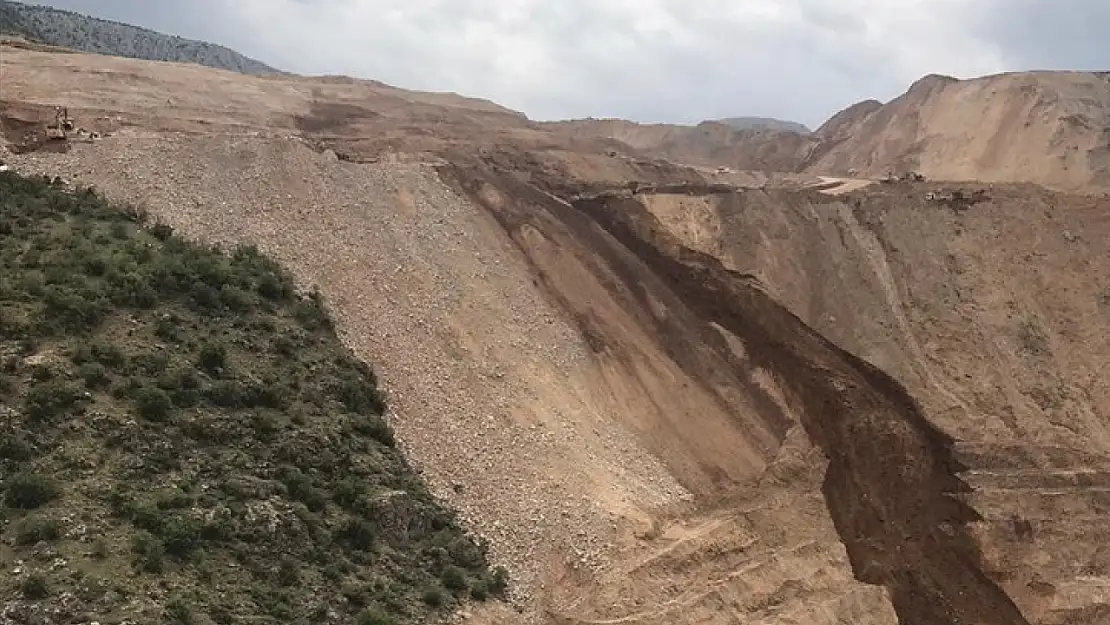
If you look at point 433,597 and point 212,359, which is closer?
point 433,597

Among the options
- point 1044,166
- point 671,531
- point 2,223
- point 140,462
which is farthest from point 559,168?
point 1044,166

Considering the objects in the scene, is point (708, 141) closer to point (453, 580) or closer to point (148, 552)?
point (453, 580)

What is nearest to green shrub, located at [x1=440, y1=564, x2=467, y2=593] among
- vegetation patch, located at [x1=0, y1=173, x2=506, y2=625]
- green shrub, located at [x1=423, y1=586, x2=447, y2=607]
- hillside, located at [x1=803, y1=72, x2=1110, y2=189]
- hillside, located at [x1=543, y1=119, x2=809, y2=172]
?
vegetation patch, located at [x1=0, y1=173, x2=506, y2=625]

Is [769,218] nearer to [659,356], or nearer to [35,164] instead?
[659,356]

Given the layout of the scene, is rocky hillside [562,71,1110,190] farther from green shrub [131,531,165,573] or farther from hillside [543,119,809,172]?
green shrub [131,531,165,573]

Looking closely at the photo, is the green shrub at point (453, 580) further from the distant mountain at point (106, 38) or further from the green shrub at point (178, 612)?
the distant mountain at point (106, 38)

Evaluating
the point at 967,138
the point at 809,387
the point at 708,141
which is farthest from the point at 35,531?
the point at 708,141
